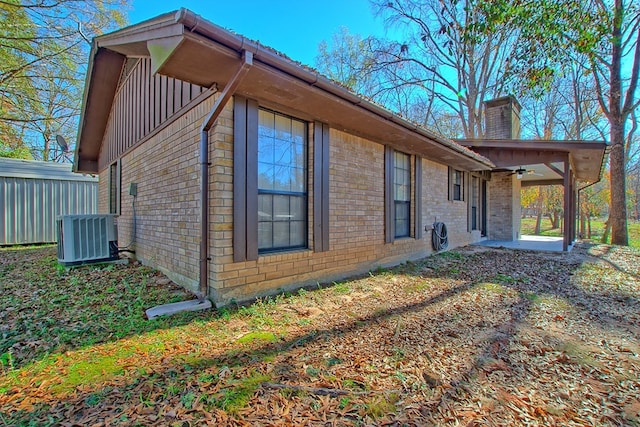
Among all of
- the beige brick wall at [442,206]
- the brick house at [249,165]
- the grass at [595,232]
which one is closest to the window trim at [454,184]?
the beige brick wall at [442,206]

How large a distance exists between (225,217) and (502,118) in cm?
1122

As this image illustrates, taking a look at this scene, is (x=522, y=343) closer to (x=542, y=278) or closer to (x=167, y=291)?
(x=542, y=278)

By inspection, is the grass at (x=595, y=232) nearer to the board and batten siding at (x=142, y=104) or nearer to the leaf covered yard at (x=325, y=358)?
the leaf covered yard at (x=325, y=358)

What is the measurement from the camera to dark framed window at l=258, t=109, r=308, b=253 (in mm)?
4254

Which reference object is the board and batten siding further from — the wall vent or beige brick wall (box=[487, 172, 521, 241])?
beige brick wall (box=[487, 172, 521, 241])

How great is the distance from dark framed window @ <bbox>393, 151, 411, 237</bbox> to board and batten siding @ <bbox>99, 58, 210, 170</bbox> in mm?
4378

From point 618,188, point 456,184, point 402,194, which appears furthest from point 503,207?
point 402,194

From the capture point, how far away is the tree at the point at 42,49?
10.0m

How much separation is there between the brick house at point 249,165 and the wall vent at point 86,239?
1.64ft

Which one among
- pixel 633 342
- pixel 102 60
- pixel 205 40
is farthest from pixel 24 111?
pixel 633 342

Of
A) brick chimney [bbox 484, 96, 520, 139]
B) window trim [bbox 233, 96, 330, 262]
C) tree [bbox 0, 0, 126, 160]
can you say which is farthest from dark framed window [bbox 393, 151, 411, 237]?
tree [bbox 0, 0, 126, 160]

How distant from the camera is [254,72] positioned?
10.8ft

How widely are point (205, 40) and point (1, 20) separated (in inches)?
488

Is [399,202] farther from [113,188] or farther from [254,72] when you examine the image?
[113,188]
